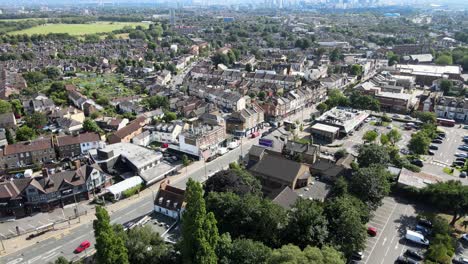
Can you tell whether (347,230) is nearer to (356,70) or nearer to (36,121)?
(36,121)

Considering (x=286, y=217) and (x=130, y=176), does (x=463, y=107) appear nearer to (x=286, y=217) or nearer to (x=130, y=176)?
(x=286, y=217)

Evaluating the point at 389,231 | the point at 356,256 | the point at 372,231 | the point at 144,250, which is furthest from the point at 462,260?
the point at 144,250

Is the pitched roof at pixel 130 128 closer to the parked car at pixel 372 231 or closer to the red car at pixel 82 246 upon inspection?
the red car at pixel 82 246

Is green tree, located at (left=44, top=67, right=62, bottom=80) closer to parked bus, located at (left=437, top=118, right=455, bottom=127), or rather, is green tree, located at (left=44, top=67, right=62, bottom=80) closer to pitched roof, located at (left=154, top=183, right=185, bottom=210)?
pitched roof, located at (left=154, top=183, right=185, bottom=210)

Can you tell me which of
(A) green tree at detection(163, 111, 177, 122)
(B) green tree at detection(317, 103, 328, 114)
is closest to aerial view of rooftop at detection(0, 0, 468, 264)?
(A) green tree at detection(163, 111, 177, 122)

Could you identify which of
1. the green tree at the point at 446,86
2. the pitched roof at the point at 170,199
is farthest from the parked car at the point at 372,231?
the green tree at the point at 446,86

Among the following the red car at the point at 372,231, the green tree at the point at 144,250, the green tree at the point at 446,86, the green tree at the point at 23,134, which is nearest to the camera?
the green tree at the point at 144,250
